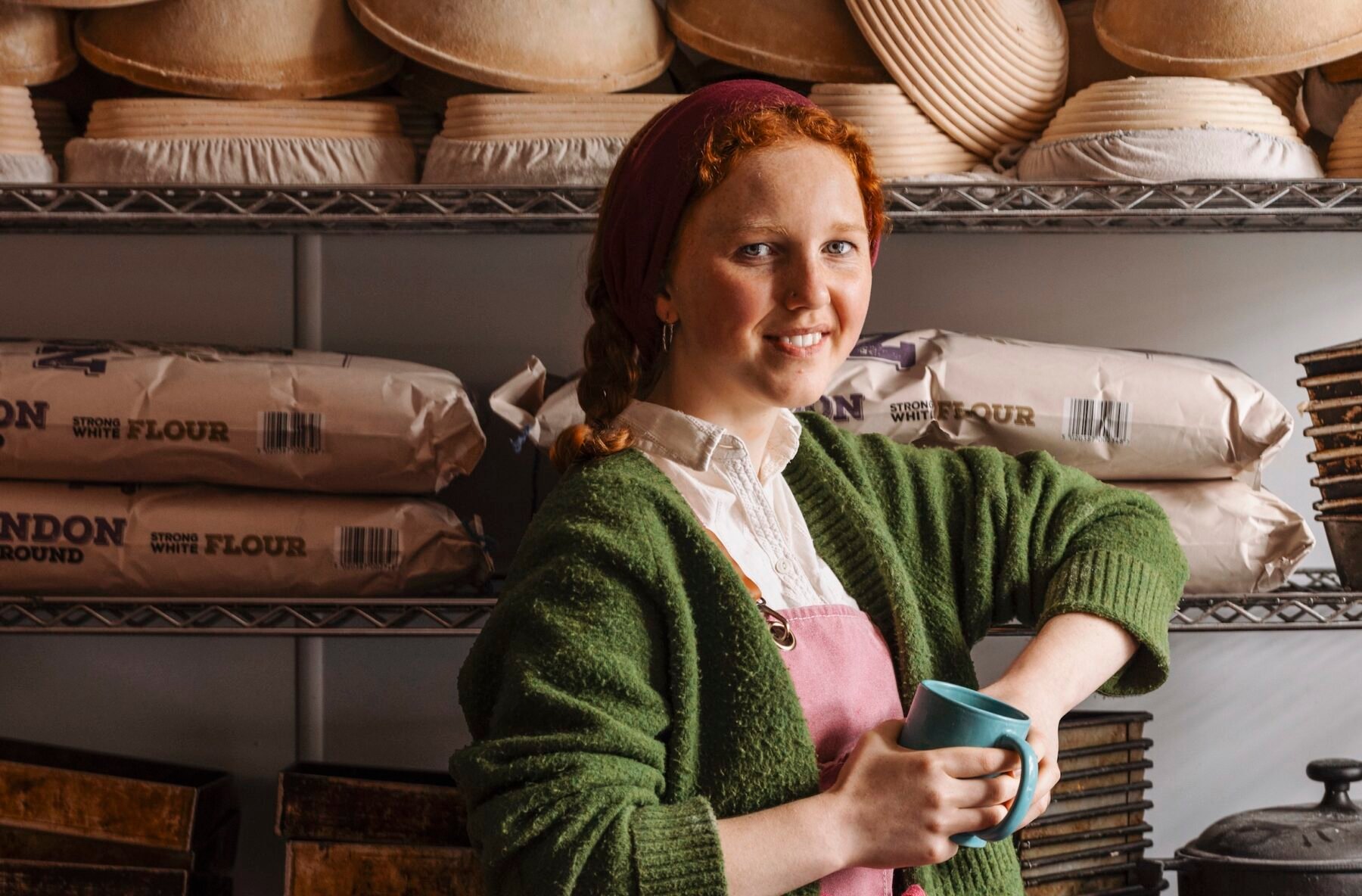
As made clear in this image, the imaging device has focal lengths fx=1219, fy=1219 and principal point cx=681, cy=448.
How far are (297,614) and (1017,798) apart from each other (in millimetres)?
753

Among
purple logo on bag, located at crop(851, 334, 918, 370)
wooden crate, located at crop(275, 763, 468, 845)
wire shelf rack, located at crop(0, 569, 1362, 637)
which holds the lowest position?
wooden crate, located at crop(275, 763, 468, 845)

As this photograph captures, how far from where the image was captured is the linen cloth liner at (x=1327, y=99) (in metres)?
1.30

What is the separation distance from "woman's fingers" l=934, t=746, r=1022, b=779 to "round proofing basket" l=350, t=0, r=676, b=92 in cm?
77

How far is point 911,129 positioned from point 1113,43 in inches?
9.0

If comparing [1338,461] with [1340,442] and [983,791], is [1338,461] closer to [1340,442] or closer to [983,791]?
[1340,442]

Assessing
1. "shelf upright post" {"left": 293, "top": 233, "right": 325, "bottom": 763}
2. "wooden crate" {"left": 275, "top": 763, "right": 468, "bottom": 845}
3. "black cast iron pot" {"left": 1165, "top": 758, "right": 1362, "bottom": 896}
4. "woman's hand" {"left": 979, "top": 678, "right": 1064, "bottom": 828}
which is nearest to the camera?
"woman's hand" {"left": 979, "top": 678, "right": 1064, "bottom": 828}

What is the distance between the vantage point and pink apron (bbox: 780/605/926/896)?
85 cm

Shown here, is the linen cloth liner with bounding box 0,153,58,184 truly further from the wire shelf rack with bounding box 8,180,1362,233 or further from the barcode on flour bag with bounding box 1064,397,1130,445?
the barcode on flour bag with bounding box 1064,397,1130,445

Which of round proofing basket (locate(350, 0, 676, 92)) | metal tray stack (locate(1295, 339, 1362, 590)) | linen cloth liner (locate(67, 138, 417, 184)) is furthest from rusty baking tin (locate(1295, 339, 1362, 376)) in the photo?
linen cloth liner (locate(67, 138, 417, 184))

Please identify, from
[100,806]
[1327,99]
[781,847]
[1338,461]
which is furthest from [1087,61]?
[100,806]

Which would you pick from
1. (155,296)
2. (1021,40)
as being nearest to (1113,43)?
(1021,40)

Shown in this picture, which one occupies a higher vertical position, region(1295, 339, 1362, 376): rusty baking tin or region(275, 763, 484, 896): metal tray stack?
region(1295, 339, 1362, 376): rusty baking tin

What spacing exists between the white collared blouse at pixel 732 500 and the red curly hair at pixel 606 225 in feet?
0.08

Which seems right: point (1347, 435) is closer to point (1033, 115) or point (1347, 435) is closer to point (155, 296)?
point (1033, 115)
